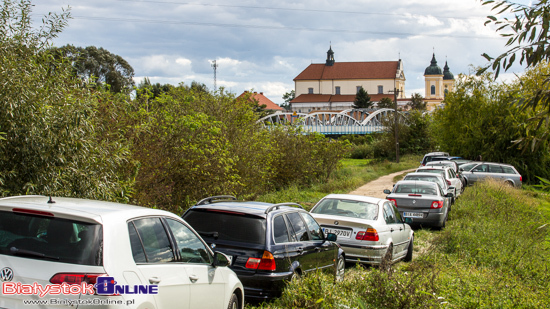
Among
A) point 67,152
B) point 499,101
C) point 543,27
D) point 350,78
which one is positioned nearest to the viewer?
point 543,27

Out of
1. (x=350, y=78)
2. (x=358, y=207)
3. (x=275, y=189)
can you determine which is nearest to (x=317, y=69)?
(x=350, y=78)

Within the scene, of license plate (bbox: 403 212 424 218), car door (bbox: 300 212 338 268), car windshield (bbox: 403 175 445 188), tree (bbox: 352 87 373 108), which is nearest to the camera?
car door (bbox: 300 212 338 268)

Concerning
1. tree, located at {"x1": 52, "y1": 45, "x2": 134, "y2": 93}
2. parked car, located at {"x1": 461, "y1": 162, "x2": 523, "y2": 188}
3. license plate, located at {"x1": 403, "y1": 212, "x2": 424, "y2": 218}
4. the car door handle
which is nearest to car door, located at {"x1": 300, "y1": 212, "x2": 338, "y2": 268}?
the car door handle

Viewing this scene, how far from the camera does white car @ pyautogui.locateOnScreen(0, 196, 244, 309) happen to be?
3.51 m

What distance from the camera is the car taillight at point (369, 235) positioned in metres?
9.76

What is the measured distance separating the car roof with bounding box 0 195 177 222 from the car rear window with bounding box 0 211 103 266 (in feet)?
0.19

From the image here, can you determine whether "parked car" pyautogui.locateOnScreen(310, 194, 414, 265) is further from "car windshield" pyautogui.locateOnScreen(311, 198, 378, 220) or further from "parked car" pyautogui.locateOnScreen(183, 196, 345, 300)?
"parked car" pyautogui.locateOnScreen(183, 196, 345, 300)

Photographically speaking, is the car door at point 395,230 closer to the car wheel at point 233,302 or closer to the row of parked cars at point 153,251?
the row of parked cars at point 153,251

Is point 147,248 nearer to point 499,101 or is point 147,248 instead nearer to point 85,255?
point 85,255

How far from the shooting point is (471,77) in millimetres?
37750

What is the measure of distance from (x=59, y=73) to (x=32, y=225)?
460 centimetres

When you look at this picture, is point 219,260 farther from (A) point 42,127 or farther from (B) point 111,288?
(A) point 42,127

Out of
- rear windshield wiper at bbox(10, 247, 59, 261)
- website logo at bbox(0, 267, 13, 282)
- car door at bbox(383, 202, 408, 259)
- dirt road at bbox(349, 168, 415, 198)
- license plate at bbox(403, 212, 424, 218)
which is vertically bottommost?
dirt road at bbox(349, 168, 415, 198)

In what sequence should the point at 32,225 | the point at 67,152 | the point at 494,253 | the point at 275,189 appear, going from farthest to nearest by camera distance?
→ the point at 275,189
the point at 494,253
the point at 67,152
the point at 32,225
